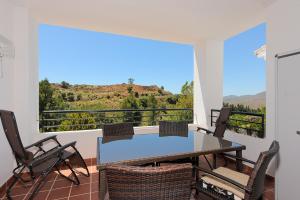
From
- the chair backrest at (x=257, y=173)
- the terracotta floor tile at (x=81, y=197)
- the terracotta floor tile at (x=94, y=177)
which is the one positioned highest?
the chair backrest at (x=257, y=173)

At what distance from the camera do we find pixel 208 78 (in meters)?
4.16

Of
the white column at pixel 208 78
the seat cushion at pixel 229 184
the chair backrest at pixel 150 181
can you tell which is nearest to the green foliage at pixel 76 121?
the white column at pixel 208 78

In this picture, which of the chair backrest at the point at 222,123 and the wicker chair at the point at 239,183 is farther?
the chair backrest at the point at 222,123

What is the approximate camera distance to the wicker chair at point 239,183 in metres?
1.28

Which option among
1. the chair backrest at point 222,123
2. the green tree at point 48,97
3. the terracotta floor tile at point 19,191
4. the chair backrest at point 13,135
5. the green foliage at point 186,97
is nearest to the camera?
the chair backrest at point 13,135

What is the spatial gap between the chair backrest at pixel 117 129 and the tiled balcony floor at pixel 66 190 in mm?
763

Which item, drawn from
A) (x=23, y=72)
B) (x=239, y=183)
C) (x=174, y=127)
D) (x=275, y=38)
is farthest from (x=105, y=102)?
(x=239, y=183)

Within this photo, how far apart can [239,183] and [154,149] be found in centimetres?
78

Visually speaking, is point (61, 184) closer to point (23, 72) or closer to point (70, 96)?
point (23, 72)

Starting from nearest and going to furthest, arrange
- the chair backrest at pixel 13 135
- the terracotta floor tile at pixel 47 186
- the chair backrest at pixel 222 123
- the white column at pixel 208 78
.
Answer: the chair backrest at pixel 13 135
the terracotta floor tile at pixel 47 186
the chair backrest at pixel 222 123
the white column at pixel 208 78

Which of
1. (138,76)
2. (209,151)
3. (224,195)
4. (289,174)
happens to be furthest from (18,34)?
(138,76)

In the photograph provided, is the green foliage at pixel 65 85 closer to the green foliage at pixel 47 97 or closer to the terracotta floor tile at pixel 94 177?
the green foliage at pixel 47 97

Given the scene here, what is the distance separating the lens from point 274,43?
2510 millimetres

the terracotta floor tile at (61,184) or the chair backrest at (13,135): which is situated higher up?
the chair backrest at (13,135)
